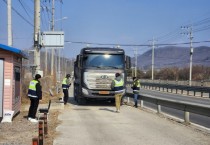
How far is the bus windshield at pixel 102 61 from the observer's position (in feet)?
76.6

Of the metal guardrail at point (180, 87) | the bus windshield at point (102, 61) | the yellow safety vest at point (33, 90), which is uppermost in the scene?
the bus windshield at point (102, 61)

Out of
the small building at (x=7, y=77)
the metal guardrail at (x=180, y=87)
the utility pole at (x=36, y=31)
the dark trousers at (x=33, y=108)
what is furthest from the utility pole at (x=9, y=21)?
the metal guardrail at (x=180, y=87)

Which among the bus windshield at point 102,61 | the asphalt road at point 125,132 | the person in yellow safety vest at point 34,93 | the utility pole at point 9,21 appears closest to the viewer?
the asphalt road at point 125,132

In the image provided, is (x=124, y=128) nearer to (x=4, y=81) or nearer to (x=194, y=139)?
(x=194, y=139)

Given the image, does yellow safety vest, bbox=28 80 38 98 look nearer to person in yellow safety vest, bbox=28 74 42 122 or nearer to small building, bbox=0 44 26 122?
person in yellow safety vest, bbox=28 74 42 122

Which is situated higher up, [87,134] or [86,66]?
[86,66]

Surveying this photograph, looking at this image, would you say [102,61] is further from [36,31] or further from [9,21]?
[9,21]

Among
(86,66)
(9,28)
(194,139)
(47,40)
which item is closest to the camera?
(194,139)

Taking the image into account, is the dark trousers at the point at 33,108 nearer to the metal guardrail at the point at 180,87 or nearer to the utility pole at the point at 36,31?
the utility pole at the point at 36,31

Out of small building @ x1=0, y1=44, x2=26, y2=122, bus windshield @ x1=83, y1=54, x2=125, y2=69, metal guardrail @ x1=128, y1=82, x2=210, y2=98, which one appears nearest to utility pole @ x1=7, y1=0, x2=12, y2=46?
small building @ x1=0, y1=44, x2=26, y2=122

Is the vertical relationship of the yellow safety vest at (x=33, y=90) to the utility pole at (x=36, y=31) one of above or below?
below

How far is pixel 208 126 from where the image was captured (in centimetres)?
1555

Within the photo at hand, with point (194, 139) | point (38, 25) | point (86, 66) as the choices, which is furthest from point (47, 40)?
point (194, 139)

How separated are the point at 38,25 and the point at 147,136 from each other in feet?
43.5
